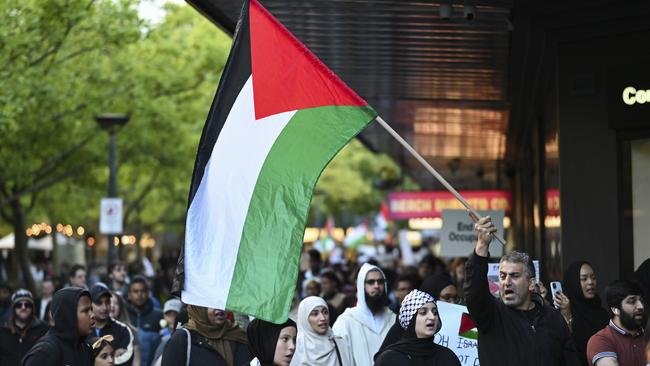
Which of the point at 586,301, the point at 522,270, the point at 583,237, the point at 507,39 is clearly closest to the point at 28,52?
the point at 507,39

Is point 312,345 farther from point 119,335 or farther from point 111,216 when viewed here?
point 111,216

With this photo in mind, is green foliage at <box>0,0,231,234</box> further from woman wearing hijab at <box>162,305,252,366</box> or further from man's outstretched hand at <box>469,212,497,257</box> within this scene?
man's outstretched hand at <box>469,212,497,257</box>

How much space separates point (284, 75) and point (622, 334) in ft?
9.38

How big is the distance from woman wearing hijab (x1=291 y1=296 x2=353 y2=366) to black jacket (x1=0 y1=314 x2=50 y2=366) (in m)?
4.27

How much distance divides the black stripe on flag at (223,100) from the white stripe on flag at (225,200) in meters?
0.03

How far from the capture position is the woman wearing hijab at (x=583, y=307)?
33.3ft

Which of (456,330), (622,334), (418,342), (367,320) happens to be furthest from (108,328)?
(622,334)

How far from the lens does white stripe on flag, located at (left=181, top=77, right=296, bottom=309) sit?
25.5ft

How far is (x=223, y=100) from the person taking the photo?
8.05 m

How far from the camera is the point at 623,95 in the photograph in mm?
12992

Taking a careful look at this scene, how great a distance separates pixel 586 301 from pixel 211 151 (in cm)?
378

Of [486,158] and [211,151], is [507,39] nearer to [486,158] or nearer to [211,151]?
[211,151]

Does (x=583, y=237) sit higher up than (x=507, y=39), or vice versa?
(x=507, y=39)

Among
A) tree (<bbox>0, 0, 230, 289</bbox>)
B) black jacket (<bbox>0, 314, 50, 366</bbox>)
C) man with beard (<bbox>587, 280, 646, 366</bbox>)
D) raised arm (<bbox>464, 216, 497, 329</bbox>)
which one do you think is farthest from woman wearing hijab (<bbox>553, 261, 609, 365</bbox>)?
tree (<bbox>0, 0, 230, 289</bbox>)
